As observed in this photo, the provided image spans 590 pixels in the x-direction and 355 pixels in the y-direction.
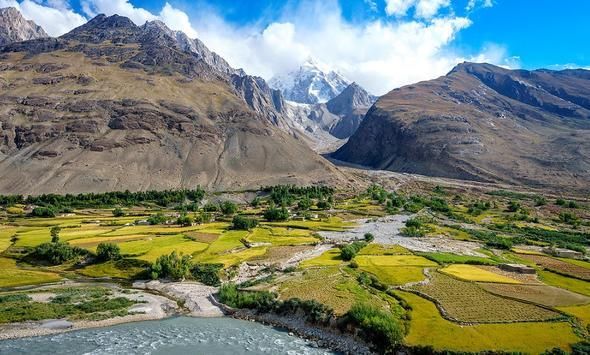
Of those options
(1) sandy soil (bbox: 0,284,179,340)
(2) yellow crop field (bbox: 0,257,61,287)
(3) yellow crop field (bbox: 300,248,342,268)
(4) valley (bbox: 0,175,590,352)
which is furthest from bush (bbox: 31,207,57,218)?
(3) yellow crop field (bbox: 300,248,342,268)

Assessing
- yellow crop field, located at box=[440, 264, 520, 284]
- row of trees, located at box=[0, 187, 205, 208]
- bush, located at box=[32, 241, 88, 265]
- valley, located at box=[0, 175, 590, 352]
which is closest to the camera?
valley, located at box=[0, 175, 590, 352]

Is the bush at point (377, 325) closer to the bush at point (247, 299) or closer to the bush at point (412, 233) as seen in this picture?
the bush at point (247, 299)

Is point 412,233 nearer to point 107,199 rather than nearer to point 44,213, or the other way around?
point 44,213

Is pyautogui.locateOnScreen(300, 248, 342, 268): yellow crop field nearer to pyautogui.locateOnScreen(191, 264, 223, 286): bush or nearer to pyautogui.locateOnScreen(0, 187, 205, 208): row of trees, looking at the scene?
pyautogui.locateOnScreen(191, 264, 223, 286): bush

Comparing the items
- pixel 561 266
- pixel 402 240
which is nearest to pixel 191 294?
pixel 402 240

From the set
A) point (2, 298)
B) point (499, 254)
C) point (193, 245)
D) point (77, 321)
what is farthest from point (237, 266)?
point (499, 254)

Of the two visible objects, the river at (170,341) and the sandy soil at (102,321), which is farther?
the sandy soil at (102,321)

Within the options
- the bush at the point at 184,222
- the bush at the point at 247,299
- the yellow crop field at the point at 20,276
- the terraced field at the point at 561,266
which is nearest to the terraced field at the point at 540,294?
the terraced field at the point at 561,266
